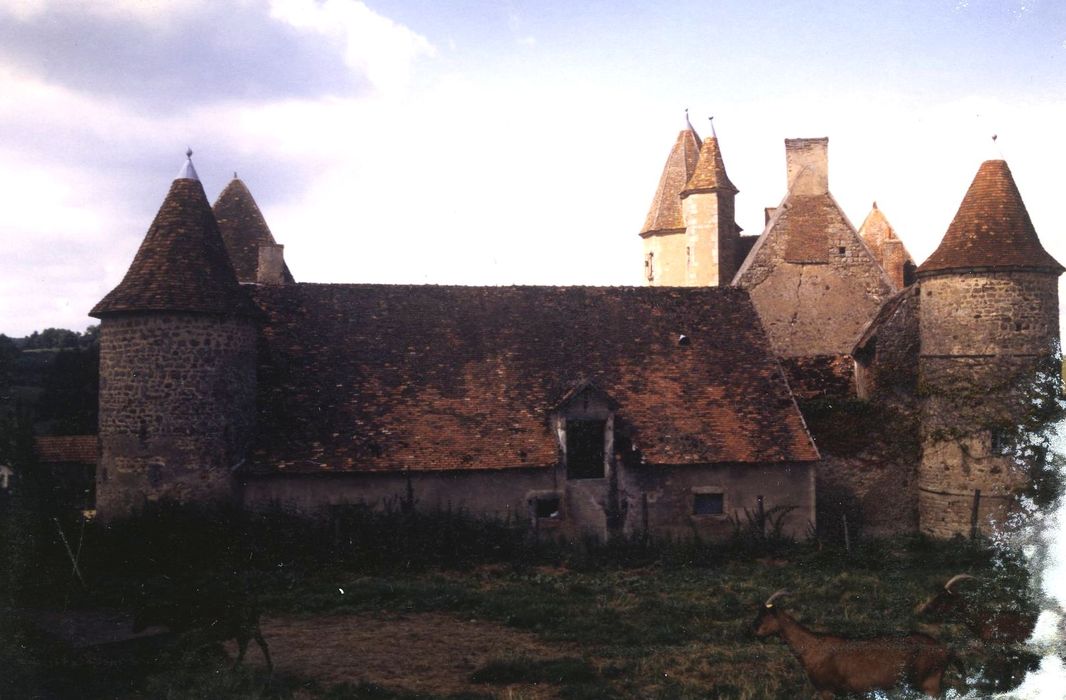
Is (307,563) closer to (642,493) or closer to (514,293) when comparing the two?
(642,493)

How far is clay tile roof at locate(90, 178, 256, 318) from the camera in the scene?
19.1 metres

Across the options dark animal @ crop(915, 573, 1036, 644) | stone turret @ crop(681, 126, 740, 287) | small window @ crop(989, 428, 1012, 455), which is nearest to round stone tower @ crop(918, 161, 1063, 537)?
small window @ crop(989, 428, 1012, 455)

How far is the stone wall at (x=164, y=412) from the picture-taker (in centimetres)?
1875

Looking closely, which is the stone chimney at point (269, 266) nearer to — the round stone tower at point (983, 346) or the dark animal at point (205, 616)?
the dark animal at point (205, 616)

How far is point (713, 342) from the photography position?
24516 millimetres

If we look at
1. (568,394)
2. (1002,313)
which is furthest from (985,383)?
(568,394)

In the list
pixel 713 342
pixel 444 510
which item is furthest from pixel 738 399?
pixel 444 510

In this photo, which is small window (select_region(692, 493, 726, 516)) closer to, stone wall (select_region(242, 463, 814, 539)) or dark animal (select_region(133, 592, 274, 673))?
stone wall (select_region(242, 463, 814, 539))

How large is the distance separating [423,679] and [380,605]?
4649 millimetres

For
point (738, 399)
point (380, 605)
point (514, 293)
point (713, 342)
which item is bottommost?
point (380, 605)

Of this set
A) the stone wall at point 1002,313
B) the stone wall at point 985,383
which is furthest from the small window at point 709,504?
the stone wall at point 1002,313

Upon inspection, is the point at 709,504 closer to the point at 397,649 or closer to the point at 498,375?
the point at 498,375

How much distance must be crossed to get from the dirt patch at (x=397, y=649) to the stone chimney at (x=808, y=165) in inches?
810

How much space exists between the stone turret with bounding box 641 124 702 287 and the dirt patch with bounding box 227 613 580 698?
22992mm
